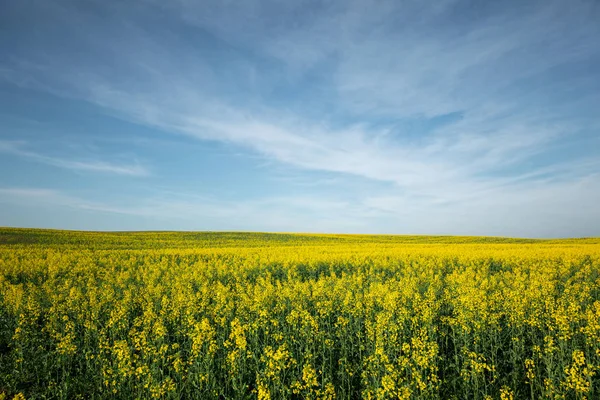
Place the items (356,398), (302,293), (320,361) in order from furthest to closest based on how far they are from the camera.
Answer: (302,293) < (320,361) < (356,398)

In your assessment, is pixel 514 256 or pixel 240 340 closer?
pixel 240 340

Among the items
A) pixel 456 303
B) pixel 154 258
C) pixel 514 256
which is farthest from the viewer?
pixel 154 258

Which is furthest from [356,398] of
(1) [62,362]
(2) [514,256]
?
(2) [514,256]

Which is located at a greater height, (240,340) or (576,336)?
(240,340)

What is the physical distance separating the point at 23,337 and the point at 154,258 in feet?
57.2

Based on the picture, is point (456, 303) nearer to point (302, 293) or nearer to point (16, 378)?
point (302, 293)

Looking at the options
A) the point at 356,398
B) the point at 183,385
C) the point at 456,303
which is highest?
the point at 456,303

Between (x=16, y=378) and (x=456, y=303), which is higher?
(x=456, y=303)

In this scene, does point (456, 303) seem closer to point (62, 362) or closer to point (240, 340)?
point (240, 340)

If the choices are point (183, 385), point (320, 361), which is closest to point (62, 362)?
point (183, 385)

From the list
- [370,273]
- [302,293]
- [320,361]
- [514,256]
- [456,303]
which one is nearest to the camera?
[320,361]

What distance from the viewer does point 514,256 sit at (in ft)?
79.8

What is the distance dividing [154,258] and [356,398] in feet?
74.2

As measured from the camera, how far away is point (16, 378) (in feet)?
24.8
